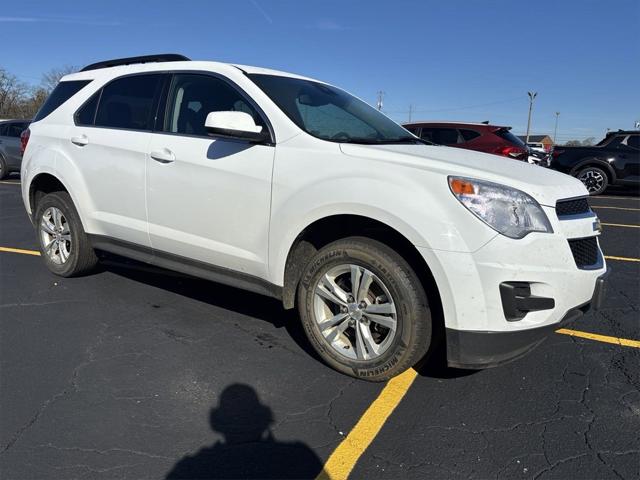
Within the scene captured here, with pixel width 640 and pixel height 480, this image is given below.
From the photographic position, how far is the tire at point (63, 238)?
4379mm

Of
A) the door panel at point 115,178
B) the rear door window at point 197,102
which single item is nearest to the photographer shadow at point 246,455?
the door panel at point 115,178

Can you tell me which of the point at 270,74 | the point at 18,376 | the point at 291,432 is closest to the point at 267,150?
the point at 270,74

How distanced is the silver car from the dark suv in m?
14.3

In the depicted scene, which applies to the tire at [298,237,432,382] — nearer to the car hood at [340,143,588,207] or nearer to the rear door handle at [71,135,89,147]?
the car hood at [340,143,588,207]

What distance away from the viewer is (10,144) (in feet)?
43.4

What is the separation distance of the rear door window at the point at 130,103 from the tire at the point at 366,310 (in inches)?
74.3

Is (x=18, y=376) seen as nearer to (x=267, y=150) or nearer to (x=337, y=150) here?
(x=267, y=150)

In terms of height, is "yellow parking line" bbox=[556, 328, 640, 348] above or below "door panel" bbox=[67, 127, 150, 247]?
below

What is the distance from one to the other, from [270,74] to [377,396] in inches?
94.6

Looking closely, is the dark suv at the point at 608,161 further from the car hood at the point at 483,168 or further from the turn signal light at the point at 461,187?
the turn signal light at the point at 461,187

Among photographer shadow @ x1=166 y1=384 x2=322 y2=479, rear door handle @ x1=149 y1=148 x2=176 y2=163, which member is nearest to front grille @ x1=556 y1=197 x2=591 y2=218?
photographer shadow @ x1=166 y1=384 x2=322 y2=479

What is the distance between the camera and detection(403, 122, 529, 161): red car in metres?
10.3

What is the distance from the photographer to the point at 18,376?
294 centimetres

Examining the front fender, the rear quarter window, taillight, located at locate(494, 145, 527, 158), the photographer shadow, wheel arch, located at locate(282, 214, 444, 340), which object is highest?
the rear quarter window
